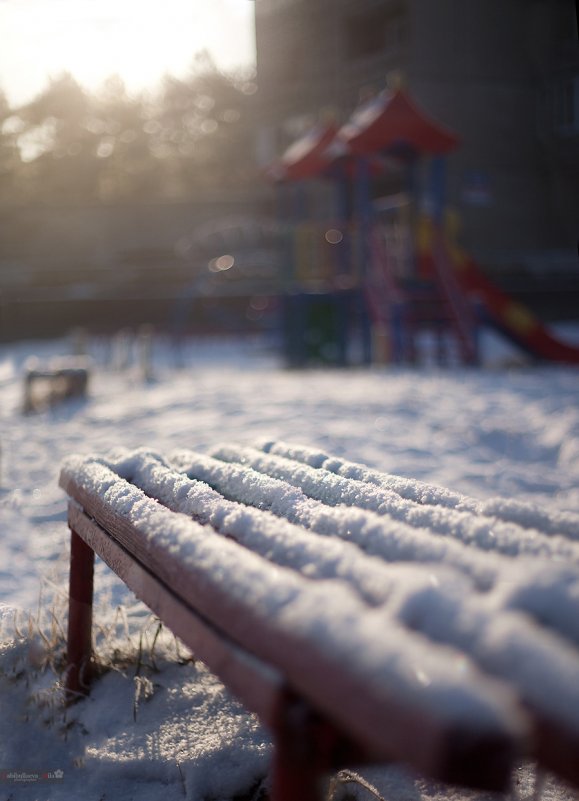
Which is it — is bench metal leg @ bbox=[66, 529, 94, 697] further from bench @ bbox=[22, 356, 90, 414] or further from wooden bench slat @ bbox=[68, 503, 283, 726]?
bench @ bbox=[22, 356, 90, 414]

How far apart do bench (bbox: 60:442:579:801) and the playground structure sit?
27.6 ft

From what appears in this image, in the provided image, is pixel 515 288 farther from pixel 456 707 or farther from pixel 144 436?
pixel 456 707

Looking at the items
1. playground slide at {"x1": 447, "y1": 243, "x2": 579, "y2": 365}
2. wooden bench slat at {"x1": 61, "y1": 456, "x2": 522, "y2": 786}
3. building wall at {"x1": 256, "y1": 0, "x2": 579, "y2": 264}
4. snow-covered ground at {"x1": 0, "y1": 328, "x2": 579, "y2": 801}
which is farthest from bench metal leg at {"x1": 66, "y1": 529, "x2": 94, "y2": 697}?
building wall at {"x1": 256, "y1": 0, "x2": 579, "y2": 264}

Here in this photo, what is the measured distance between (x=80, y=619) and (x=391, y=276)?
879 cm

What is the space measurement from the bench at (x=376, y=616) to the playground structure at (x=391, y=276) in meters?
8.42

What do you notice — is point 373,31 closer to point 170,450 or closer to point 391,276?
point 391,276

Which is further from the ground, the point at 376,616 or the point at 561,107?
the point at 561,107

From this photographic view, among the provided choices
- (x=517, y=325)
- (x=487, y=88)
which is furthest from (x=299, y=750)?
(x=487, y=88)

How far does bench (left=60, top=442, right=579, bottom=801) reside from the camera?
2.39 ft

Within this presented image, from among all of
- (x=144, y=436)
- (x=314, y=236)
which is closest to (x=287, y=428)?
(x=144, y=436)

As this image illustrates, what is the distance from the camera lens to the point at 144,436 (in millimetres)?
5020

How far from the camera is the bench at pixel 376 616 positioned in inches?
28.7

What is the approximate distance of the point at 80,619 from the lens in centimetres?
199

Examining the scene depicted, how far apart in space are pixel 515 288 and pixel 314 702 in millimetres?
16364
